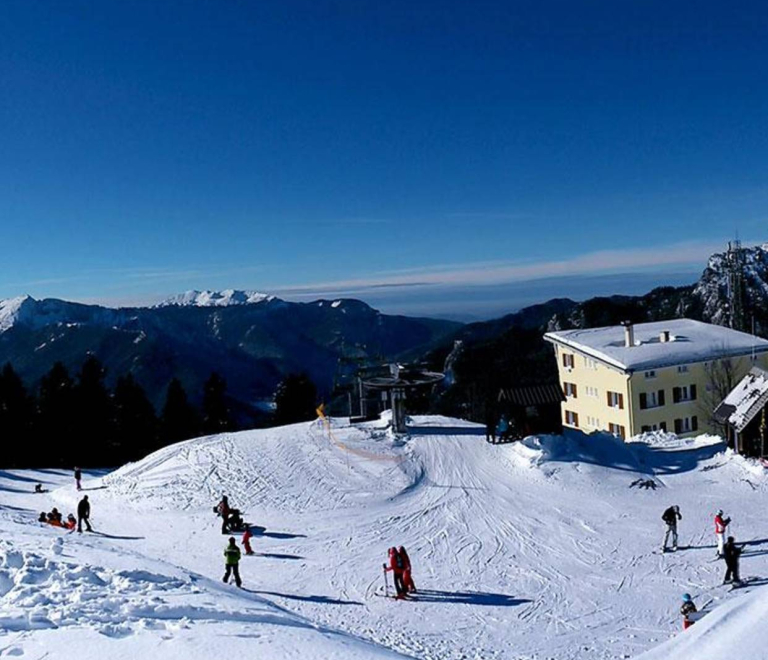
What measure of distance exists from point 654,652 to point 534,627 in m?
8.01

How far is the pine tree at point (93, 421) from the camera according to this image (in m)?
53.2

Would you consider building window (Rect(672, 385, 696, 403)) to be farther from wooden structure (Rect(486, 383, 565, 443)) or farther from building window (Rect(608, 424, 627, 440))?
wooden structure (Rect(486, 383, 565, 443))

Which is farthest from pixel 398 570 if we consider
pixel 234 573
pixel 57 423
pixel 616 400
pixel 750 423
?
pixel 57 423

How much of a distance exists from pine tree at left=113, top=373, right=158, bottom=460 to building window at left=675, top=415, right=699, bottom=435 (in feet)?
135

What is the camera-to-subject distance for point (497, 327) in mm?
163125

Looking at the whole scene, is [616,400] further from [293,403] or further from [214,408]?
[214,408]

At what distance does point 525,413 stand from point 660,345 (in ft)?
68.3

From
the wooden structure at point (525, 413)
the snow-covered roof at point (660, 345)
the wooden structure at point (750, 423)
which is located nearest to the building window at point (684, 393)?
the snow-covered roof at point (660, 345)

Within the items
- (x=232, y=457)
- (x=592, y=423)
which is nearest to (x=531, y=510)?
(x=232, y=457)

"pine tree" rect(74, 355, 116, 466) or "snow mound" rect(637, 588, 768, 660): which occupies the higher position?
"snow mound" rect(637, 588, 768, 660)

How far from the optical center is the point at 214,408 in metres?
59.2

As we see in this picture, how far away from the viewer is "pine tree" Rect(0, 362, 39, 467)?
50.3 meters

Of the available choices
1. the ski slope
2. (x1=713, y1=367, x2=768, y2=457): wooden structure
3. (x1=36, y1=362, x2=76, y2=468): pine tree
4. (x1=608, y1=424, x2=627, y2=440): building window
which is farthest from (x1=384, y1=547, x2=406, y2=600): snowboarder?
(x1=36, y1=362, x2=76, y2=468): pine tree

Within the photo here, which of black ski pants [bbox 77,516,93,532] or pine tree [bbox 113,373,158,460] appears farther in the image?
pine tree [bbox 113,373,158,460]
